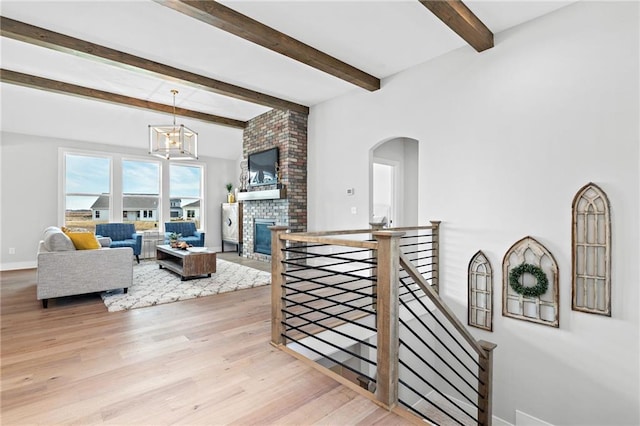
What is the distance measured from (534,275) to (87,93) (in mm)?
6572

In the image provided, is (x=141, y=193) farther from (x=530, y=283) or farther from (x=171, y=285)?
(x=530, y=283)

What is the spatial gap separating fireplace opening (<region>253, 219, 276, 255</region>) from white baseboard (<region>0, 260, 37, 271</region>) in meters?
4.28

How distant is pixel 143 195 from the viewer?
24.8 feet

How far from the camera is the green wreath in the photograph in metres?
3.10

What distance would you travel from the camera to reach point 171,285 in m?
4.59

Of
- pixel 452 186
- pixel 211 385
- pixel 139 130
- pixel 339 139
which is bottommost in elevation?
pixel 211 385

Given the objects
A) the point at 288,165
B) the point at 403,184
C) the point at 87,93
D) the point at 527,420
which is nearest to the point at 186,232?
the point at 288,165

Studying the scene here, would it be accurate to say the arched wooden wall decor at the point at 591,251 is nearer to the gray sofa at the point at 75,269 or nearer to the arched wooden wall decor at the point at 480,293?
the arched wooden wall decor at the point at 480,293

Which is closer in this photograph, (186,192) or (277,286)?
(277,286)

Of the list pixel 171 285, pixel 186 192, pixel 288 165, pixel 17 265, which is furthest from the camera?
pixel 186 192

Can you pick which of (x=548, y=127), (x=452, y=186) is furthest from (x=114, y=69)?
(x=548, y=127)

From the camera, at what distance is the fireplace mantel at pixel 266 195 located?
5992 millimetres

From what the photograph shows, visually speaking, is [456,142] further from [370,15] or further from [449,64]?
[370,15]

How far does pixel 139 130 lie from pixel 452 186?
6.53 metres
